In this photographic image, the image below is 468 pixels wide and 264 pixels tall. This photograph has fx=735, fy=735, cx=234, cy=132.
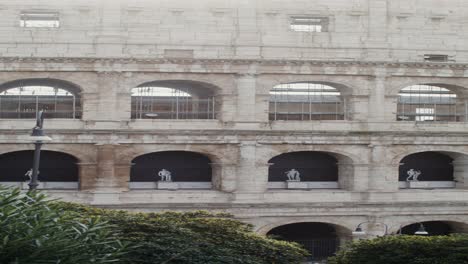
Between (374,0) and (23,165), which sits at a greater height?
Answer: (374,0)

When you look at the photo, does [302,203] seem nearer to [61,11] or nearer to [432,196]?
[432,196]

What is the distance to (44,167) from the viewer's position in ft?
119

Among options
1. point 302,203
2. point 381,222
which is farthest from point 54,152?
point 381,222

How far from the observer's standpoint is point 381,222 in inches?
1407

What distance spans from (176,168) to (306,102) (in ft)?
24.6

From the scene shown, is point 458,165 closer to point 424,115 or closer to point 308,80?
point 424,115

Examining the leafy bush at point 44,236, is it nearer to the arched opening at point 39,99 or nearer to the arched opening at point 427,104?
the arched opening at point 39,99

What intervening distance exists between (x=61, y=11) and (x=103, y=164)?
7.45 metres

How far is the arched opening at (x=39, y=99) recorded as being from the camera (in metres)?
36.1

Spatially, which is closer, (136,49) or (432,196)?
(136,49)

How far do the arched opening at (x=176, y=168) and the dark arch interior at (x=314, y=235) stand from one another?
455 cm

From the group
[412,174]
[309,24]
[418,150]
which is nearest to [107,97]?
[309,24]

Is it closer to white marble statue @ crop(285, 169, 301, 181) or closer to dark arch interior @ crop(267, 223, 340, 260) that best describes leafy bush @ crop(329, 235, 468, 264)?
dark arch interior @ crop(267, 223, 340, 260)

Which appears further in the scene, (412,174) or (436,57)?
(412,174)
